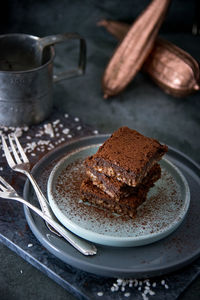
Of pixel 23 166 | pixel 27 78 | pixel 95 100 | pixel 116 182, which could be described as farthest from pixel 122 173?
pixel 95 100

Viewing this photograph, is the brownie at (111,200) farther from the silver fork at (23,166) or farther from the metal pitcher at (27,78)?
the metal pitcher at (27,78)

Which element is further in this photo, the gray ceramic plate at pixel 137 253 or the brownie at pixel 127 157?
the brownie at pixel 127 157

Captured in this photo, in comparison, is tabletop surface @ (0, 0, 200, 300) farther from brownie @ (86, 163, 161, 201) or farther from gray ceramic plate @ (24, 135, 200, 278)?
brownie @ (86, 163, 161, 201)

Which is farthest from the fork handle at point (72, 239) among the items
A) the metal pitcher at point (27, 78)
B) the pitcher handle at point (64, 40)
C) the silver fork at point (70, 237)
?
the pitcher handle at point (64, 40)

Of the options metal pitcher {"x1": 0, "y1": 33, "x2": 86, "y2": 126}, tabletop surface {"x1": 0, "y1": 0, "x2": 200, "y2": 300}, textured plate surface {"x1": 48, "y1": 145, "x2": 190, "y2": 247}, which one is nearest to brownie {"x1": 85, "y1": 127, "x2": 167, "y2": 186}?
textured plate surface {"x1": 48, "y1": 145, "x2": 190, "y2": 247}

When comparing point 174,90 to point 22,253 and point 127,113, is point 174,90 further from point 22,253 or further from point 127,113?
point 22,253

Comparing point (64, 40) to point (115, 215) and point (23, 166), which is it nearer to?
point (23, 166)
